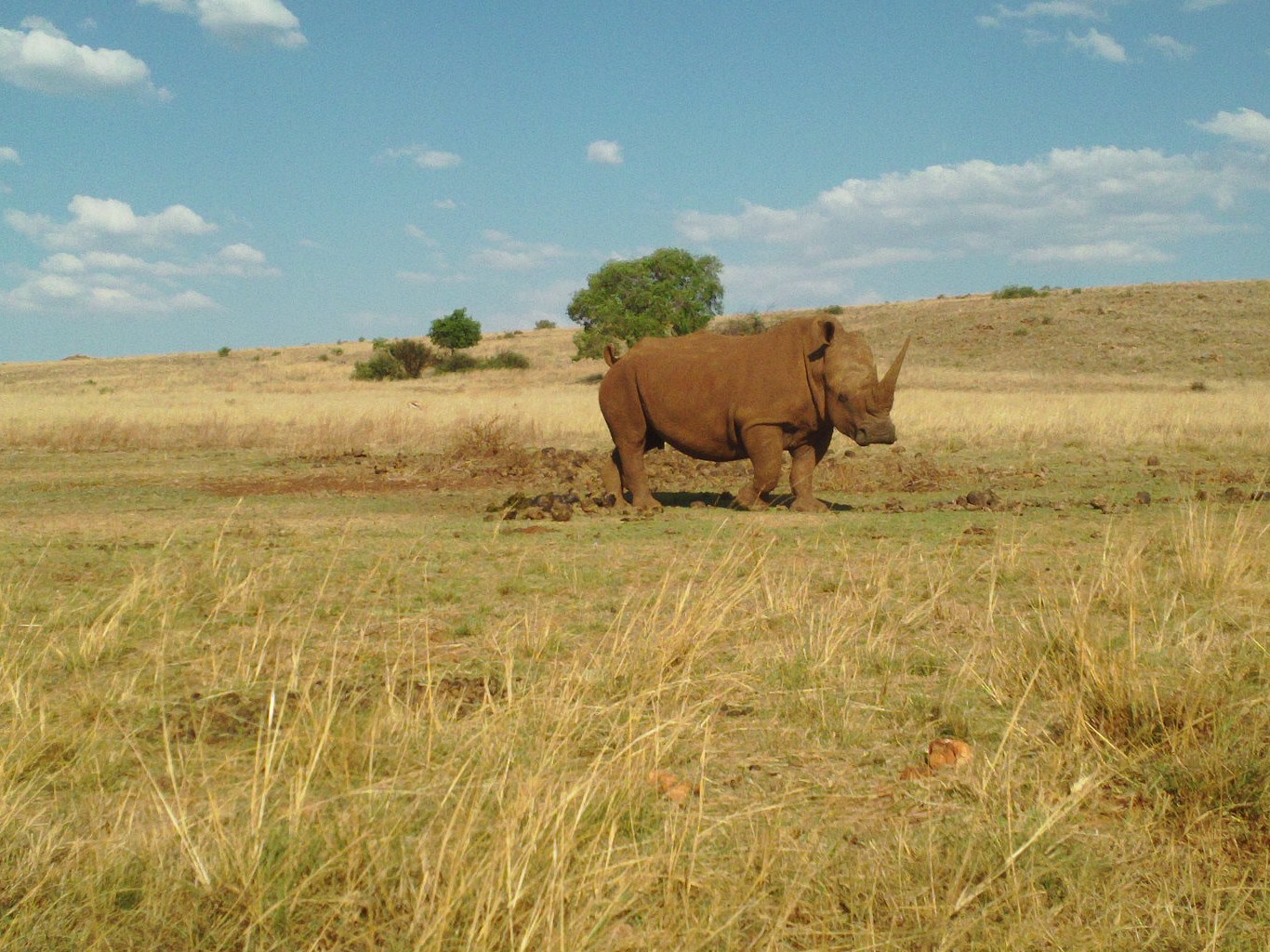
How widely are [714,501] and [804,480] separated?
157 centimetres

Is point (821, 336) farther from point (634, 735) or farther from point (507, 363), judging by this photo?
point (507, 363)

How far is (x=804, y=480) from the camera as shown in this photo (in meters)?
11.1

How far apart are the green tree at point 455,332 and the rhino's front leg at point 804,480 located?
47894mm

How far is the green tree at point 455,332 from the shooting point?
57.9 metres

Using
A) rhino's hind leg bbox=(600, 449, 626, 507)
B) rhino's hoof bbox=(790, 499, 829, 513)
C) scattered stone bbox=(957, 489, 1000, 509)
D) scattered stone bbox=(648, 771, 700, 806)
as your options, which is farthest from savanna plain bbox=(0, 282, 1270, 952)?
rhino's hind leg bbox=(600, 449, 626, 507)

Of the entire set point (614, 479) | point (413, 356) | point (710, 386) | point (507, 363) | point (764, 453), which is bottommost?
point (614, 479)

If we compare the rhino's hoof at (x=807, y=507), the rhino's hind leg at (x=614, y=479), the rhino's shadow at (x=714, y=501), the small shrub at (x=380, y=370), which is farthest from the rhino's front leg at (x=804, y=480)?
the small shrub at (x=380, y=370)

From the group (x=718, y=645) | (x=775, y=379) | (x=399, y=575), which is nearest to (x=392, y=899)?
(x=718, y=645)

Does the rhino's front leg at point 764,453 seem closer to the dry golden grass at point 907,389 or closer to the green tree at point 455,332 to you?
the dry golden grass at point 907,389

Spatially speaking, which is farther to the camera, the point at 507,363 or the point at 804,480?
the point at 507,363

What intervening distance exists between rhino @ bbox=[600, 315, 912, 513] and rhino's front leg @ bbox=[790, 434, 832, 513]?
13mm

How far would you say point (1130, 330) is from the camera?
49.5m

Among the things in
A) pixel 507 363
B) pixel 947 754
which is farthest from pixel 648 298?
pixel 947 754

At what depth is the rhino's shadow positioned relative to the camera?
455 inches
